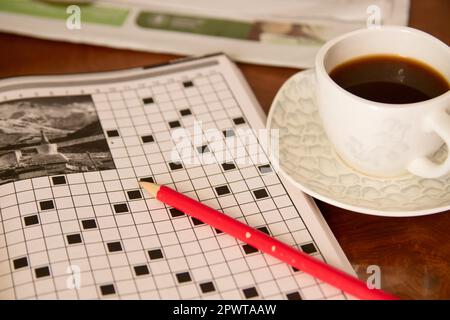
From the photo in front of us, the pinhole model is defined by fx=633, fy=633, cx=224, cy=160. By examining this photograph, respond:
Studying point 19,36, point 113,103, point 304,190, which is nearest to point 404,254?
point 304,190

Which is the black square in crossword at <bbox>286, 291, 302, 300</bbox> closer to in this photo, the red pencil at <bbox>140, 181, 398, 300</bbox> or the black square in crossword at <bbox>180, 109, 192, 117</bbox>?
the red pencil at <bbox>140, 181, 398, 300</bbox>

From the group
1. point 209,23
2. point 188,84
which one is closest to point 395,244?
point 188,84

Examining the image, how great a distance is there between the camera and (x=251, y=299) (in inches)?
19.4

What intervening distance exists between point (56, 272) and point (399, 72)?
36cm

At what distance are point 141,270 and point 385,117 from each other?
0.24 meters

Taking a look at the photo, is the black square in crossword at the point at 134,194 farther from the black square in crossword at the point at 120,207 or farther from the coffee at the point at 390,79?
the coffee at the point at 390,79

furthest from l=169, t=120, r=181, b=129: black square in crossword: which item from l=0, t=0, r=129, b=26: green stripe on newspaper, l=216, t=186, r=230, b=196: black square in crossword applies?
l=0, t=0, r=129, b=26: green stripe on newspaper

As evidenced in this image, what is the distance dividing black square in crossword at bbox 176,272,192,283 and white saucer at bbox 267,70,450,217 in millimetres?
128

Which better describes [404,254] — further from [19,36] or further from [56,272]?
[19,36]

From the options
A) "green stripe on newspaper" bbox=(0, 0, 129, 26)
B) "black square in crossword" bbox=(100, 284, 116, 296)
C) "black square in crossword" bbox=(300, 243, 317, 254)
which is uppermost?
"green stripe on newspaper" bbox=(0, 0, 129, 26)

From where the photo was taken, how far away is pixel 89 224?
0.54 m

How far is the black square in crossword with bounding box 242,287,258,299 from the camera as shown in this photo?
494mm

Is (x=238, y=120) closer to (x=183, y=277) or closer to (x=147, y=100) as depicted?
(x=147, y=100)

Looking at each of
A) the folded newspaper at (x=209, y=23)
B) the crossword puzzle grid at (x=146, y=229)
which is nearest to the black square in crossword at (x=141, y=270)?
the crossword puzzle grid at (x=146, y=229)
